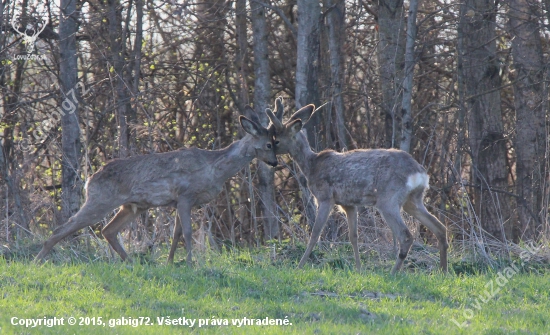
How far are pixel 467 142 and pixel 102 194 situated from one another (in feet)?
27.0

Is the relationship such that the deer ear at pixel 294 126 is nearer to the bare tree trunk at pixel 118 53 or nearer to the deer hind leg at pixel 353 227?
the deer hind leg at pixel 353 227

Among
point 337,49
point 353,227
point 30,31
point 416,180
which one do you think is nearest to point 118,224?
point 353,227

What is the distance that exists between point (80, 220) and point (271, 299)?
3.29 metres

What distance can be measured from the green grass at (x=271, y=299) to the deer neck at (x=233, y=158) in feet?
5.13

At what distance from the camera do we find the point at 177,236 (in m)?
9.70

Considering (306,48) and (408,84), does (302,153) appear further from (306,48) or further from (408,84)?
(306,48)

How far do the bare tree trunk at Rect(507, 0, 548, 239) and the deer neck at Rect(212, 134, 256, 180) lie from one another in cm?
600

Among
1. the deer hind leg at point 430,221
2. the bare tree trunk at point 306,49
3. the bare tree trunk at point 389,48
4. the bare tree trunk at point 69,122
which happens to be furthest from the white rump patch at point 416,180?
the bare tree trunk at point 69,122

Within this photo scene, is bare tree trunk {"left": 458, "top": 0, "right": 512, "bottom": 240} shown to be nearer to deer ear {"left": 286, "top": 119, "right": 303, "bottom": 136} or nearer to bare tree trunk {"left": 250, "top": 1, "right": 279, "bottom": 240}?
bare tree trunk {"left": 250, "top": 1, "right": 279, "bottom": 240}

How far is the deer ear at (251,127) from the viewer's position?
998 cm

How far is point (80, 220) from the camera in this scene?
949 cm

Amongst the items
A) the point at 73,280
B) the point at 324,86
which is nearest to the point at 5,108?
the point at 324,86

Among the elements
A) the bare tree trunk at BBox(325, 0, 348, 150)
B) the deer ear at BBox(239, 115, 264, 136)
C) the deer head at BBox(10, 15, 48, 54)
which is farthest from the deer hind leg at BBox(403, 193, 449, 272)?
the deer head at BBox(10, 15, 48, 54)

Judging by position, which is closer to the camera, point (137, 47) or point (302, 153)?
point (302, 153)
